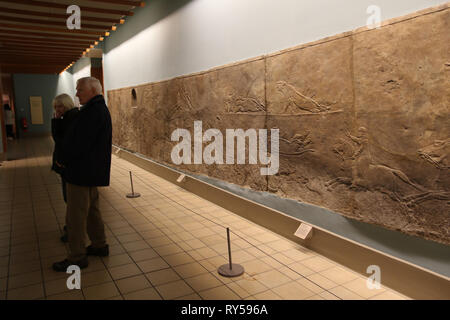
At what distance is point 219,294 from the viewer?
3.04 metres

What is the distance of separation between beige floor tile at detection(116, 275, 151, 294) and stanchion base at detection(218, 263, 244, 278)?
0.70m

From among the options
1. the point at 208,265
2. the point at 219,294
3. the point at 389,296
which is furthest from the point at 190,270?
the point at 389,296

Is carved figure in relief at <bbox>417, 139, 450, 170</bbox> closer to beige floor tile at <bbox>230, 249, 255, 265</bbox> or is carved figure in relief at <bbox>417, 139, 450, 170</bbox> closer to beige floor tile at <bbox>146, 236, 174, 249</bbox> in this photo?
beige floor tile at <bbox>230, 249, 255, 265</bbox>

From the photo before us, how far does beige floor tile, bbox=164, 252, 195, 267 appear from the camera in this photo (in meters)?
3.67

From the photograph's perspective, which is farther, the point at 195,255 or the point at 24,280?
the point at 195,255

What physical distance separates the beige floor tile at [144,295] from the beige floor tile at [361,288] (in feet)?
5.46

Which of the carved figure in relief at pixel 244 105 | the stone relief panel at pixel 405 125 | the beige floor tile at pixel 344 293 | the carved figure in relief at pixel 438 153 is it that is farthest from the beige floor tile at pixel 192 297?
the carved figure in relief at pixel 244 105

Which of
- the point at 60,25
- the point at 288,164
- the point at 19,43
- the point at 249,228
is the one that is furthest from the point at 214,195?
the point at 19,43

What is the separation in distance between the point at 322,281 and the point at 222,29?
406cm

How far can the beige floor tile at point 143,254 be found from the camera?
382cm

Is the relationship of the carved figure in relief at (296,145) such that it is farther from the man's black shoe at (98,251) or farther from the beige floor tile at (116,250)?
the man's black shoe at (98,251)

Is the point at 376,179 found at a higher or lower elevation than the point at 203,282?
higher

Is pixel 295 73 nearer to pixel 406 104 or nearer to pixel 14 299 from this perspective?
pixel 406 104

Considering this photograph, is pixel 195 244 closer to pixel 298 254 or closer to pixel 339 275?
pixel 298 254
